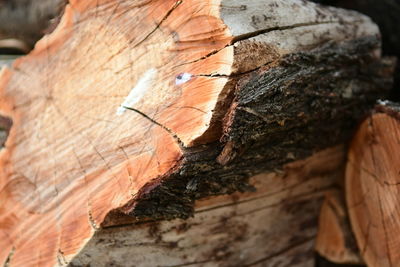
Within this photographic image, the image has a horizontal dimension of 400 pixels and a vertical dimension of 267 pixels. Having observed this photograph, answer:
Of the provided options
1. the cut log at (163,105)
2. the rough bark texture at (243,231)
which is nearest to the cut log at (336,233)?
the rough bark texture at (243,231)

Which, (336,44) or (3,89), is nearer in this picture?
(336,44)

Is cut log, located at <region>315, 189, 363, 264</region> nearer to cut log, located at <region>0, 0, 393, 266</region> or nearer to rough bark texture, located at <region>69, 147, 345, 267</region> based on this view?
rough bark texture, located at <region>69, 147, 345, 267</region>

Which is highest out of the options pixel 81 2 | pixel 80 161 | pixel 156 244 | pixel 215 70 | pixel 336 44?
pixel 81 2

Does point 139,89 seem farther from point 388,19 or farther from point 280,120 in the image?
point 388,19

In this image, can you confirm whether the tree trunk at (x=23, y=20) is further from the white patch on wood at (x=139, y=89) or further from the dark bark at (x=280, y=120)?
the dark bark at (x=280, y=120)

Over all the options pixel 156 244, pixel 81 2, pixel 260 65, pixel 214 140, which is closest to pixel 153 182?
pixel 214 140

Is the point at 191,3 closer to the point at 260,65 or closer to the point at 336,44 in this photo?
the point at 260,65

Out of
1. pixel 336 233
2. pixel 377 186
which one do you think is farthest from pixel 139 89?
pixel 336 233
